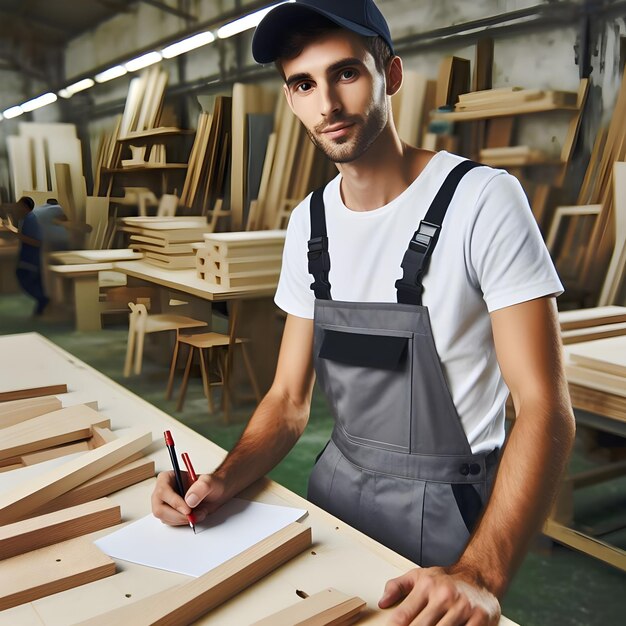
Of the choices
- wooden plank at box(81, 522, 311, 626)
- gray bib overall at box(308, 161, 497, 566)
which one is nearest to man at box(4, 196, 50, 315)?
gray bib overall at box(308, 161, 497, 566)

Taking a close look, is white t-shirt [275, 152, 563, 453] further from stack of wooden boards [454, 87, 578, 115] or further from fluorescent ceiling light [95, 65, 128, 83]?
fluorescent ceiling light [95, 65, 128, 83]

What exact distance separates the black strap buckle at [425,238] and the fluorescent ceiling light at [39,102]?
12.9 ft

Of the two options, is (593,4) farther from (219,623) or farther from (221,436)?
(221,436)

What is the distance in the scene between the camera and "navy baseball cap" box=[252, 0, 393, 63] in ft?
4.84

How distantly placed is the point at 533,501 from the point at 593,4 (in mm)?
2193

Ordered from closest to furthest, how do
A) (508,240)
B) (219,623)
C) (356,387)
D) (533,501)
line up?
(219,623), (533,501), (508,240), (356,387)

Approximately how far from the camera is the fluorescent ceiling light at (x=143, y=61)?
15.1ft

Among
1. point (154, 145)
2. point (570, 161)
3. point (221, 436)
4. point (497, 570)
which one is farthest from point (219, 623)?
point (154, 145)

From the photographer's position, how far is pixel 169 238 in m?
4.42

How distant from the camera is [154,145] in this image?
4539 millimetres

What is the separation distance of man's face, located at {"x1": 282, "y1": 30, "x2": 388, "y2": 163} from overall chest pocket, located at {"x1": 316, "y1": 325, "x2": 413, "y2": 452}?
1.33 feet

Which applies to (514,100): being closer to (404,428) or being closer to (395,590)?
(404,428)

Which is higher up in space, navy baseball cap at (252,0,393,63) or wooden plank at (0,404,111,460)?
navy baseball cap at (252,0,393,63)

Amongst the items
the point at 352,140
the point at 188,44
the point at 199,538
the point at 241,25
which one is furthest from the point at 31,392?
the point at 188,44
